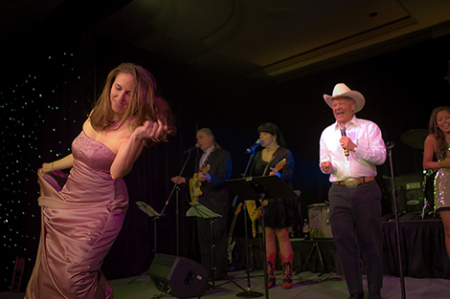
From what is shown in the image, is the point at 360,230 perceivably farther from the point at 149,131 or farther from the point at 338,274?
the point at 149,131

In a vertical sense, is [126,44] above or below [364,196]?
above

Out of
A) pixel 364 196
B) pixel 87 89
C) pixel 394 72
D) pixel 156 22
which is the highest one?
pixel 156 22

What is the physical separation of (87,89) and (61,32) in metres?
0.78

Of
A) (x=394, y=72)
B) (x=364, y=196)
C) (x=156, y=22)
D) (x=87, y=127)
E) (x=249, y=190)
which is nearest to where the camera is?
(x=87, y=127)

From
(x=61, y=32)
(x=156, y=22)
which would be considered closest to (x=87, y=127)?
(x=61, y=32)

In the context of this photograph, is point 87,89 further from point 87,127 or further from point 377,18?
point 377,18

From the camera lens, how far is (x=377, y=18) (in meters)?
6.01

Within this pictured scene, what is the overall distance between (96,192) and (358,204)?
216 centimetres

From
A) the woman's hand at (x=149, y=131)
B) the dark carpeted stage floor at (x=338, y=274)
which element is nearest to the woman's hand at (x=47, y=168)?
the woman's hand at (x=149, y=131)

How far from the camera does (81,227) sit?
1793mm

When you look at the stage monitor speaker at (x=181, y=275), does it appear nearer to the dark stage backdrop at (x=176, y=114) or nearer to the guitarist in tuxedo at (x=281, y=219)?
the guitarist in tuxedo at (x=281, y=219)

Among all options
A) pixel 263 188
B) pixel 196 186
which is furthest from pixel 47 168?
pixel 196 186

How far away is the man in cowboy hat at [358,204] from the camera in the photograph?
10.2 ft

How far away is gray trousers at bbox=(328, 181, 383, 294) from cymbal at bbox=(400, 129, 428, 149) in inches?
114
